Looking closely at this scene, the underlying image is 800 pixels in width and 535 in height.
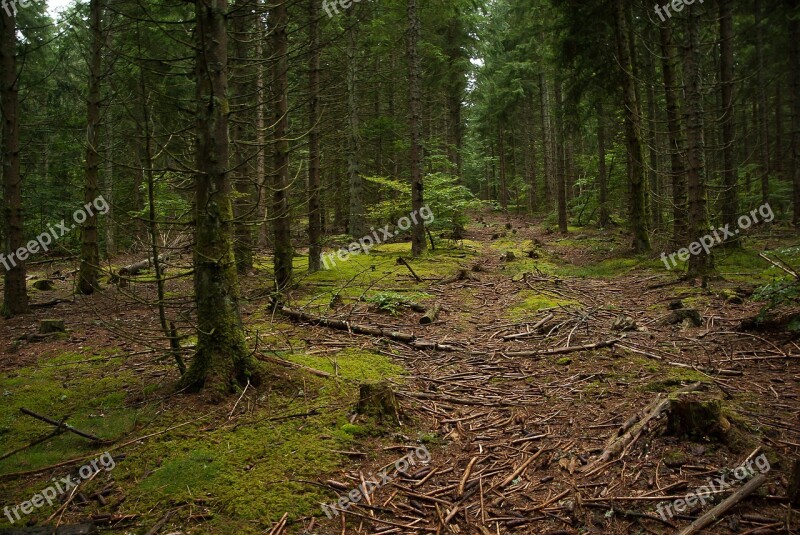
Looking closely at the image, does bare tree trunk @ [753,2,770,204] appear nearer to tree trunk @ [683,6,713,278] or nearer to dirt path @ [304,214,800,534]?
tree trunk @ [683,6,713,278]

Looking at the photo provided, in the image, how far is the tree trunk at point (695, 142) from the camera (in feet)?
28.8

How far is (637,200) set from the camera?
41.7ft

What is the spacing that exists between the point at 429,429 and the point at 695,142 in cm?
819

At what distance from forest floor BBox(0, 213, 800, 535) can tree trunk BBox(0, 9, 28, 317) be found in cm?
276

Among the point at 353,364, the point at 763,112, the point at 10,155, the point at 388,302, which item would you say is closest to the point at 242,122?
the point at 353,364

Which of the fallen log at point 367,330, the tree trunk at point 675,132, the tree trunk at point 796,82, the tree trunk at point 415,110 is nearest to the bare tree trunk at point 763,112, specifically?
the tree trunk at point 796,82

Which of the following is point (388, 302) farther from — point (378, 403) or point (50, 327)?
point (50, 327)

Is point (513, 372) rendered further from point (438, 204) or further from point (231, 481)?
point (438, 204)

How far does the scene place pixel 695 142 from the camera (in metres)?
8.79

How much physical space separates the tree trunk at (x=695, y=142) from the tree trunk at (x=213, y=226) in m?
8.55

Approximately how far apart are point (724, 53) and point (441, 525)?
14199mm

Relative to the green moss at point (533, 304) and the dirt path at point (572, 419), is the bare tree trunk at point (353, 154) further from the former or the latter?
the dirt path at point (572, 419)

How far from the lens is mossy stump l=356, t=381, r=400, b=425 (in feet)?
13.8

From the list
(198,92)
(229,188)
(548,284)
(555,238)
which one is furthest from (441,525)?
(555,238)
